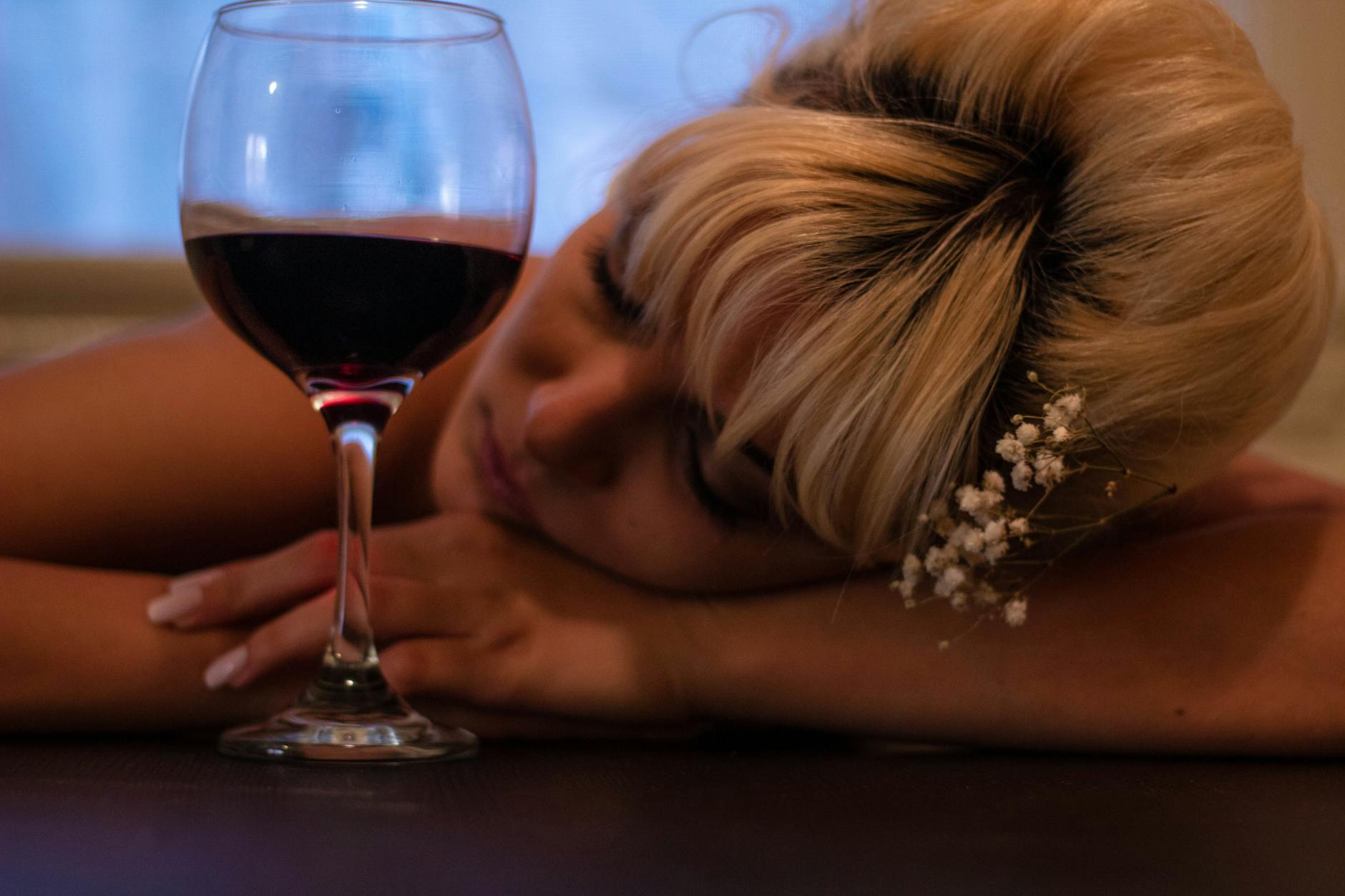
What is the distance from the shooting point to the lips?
95 cm

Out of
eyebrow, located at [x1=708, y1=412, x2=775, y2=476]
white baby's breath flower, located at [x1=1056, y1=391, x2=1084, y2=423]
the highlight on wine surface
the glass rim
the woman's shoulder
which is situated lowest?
the woman's shoulder

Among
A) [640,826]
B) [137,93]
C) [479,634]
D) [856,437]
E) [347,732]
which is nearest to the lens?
[640,826]

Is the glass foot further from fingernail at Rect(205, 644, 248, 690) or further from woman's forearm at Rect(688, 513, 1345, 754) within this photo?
woman's forearm at Rect(688, 513, 1345, 754)

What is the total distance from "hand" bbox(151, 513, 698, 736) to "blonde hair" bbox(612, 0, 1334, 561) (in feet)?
0.49

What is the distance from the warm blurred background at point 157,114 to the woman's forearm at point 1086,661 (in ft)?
4.05

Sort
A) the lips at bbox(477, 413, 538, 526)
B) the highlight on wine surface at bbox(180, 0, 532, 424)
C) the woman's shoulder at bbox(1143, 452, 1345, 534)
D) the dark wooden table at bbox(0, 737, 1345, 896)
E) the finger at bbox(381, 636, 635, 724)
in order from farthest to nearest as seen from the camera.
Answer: the woman's shoulder at bbox(1143, 452, 1345, 534) → the lips at bbox(477, 413, 538, 526) → the finger at bbox(381, 636, 635, 724) → the highlight on wine surface at bbox(180, 0, 532, 424) → the dark wooden table at bbox(0, 737, 1345, 896)

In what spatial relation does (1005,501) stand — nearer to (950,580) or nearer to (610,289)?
(950,580)

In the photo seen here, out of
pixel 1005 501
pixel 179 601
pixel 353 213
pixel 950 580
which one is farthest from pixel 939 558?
pixel 179 601

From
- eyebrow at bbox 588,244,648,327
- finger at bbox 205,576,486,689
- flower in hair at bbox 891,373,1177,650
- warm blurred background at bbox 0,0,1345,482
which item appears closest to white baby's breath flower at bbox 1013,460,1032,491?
flower in hair at bbox 891,373,1177,650

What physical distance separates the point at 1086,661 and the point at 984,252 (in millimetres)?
283

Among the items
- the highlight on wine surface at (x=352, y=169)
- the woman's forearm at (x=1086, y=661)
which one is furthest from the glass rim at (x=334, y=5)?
the woman's forearm at (x=1086, y=661)

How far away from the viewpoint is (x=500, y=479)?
0.96 meters

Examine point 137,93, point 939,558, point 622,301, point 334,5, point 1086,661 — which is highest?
point 137,93

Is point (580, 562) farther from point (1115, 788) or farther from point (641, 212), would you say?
point (1115, 788)
